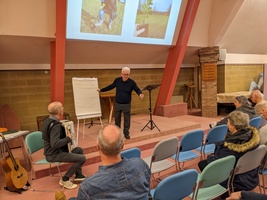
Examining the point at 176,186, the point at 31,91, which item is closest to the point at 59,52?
the point at 31,91

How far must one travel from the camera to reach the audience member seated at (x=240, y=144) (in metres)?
2.11

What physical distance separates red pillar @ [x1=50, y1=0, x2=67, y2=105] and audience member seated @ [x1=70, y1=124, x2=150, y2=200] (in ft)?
10.9

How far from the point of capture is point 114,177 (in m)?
1.22

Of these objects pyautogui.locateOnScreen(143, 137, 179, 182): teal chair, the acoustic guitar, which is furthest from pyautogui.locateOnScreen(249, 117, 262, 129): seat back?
the acoustic guitar

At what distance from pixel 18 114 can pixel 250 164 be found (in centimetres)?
485

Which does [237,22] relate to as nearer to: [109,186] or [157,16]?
[157,16]

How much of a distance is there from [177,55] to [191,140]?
361 cm

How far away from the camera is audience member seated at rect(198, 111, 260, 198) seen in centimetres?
211

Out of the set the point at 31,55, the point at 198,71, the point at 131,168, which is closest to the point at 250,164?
the point at 131,168

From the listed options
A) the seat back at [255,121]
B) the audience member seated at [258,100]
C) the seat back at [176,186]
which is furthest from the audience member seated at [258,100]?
the seat back at [176,186]

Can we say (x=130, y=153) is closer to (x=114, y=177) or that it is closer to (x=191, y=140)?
(x=191, y=140)

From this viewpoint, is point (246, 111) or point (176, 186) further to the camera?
point (246, 111)

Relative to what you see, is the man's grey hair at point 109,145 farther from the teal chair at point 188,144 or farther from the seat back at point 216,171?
the teal chair at point 188,144

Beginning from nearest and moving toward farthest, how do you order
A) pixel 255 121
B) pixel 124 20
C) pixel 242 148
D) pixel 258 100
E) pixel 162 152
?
pixel 242 148
pixel 162 152
pixel 255 121
pixel 258 100
pixel 124 20
